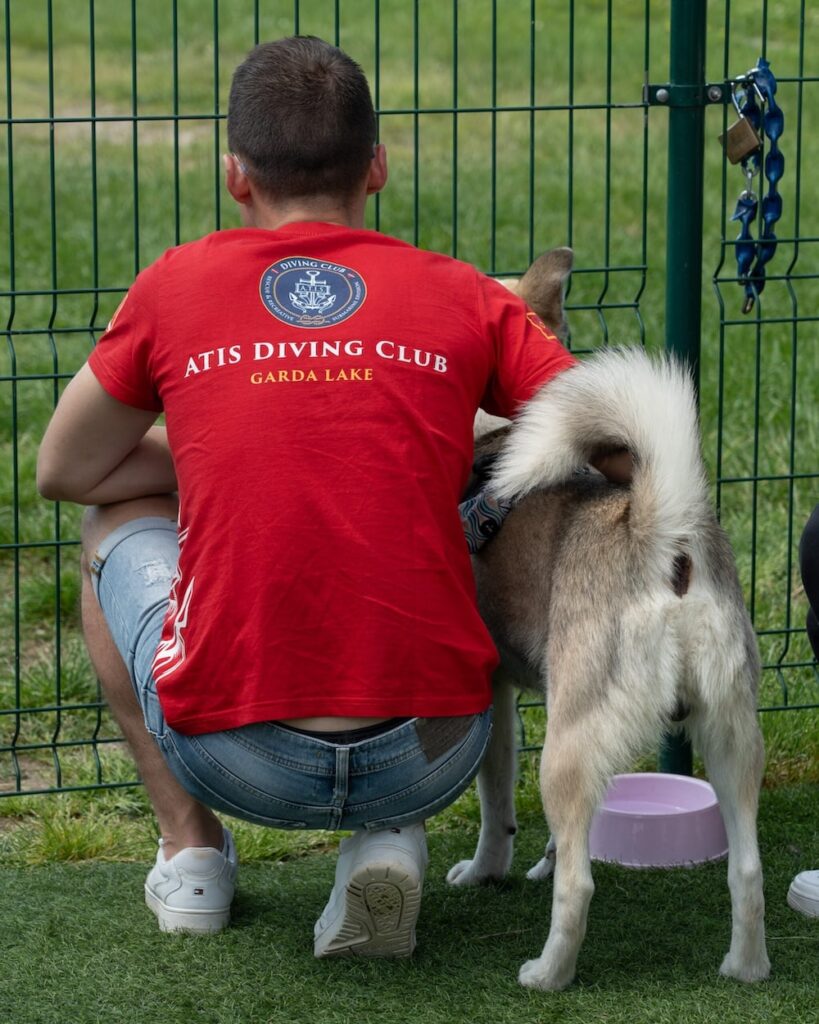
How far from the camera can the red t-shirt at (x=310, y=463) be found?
2.69m

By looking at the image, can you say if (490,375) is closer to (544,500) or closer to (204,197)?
(544,500)

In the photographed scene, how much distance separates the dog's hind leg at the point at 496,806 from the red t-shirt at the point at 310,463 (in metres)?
0.74

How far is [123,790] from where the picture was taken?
167 inches

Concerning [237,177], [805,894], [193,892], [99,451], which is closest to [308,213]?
[237,177]

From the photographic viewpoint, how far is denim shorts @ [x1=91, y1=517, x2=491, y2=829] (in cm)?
278

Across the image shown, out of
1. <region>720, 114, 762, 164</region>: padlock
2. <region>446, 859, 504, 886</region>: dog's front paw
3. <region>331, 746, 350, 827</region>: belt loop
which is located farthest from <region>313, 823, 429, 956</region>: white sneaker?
<region>720, 114, 762, 164</region>: padlock

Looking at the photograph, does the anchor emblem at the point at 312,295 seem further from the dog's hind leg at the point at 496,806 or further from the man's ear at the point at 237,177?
the dog's hind leg at the point at 496,806

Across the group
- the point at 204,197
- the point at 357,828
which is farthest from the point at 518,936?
the point at 204,197

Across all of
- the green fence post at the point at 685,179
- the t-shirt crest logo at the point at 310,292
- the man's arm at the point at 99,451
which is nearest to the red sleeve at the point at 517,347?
the t-shirt crest logo at the point at 310,292

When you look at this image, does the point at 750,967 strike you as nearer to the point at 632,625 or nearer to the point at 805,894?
the point at 805,894

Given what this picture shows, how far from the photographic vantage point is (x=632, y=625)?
Answer: 2.76 m

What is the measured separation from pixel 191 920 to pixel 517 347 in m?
1.47

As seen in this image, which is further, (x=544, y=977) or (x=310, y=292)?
(x=544, y=977)

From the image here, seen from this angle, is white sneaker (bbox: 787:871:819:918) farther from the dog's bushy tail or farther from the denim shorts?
the dog's bushy tail
